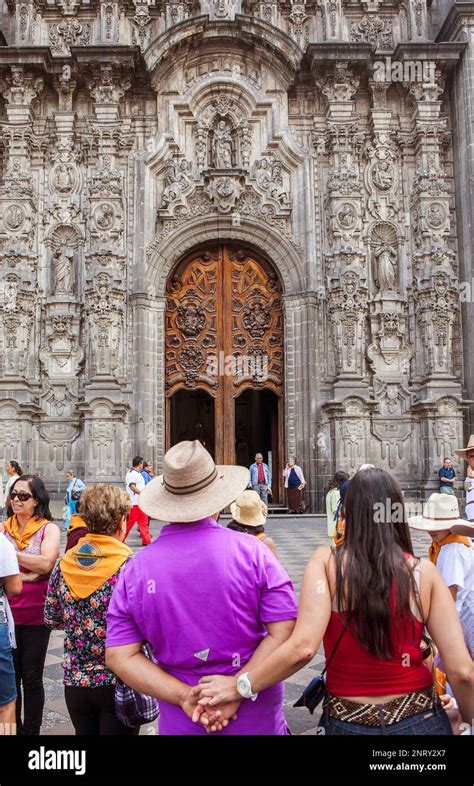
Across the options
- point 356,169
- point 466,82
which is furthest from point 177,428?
point 466,82

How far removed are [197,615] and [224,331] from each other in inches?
602

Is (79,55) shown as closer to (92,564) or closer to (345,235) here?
(345,235)

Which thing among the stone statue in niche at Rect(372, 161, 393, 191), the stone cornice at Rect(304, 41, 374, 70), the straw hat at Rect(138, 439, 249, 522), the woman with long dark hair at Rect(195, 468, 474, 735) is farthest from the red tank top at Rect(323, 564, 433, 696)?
the stone cornice at Rect(304, 41, 374, 70)

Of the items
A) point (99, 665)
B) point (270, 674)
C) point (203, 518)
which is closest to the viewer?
point (270, 674)

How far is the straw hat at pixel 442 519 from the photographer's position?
372 cm

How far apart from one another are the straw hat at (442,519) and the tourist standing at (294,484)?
1172 cm

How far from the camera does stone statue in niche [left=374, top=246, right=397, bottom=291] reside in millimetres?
16906

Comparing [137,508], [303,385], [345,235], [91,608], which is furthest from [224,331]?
[91,608]

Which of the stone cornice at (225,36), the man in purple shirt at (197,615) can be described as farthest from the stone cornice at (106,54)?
the man in purple shirt at (197,615)

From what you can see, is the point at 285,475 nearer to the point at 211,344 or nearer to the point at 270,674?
the point at 211,344

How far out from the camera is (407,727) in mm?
2279

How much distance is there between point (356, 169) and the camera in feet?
56.1

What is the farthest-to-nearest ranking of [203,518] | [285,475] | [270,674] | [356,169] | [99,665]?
[356,169] → [285,475] → [99,665] → [203,518] → [270,674]

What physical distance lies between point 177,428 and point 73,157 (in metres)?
11.3
